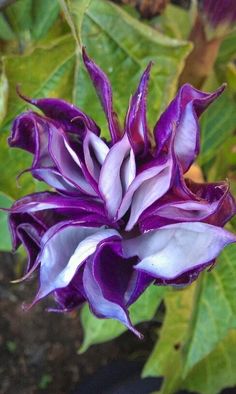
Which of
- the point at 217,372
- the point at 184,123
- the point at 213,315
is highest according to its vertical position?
the point at 184,123

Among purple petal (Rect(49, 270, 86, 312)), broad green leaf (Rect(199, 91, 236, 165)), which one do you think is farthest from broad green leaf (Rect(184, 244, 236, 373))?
purple petal (Rect(49, 270, 86, 312))

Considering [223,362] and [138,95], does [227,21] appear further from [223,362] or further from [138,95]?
[223,362]

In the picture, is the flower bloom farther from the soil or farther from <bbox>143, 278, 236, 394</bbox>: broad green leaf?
the soil

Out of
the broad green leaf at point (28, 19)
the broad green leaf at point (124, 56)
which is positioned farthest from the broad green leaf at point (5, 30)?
the broad green leaf at point (124, 56)

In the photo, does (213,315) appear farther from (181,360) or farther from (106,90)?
(106,90)

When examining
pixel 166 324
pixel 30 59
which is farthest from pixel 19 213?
pixel 166 324

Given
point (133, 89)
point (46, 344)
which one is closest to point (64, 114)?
point (133, 89)
